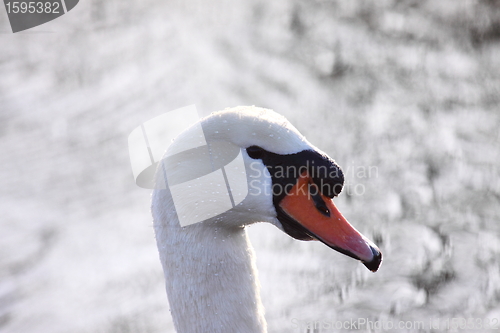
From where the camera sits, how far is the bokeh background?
207 inches

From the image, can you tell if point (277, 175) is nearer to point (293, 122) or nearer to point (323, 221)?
point (323, 221)

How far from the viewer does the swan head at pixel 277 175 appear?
2408 millimetres

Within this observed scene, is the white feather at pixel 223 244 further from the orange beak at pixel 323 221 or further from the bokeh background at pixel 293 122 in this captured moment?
the bokeh background at pixel 293 122

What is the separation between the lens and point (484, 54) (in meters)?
7.89

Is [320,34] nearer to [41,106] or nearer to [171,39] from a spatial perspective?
[171,39]

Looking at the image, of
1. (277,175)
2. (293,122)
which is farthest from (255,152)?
(293,122)

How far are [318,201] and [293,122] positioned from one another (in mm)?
4406

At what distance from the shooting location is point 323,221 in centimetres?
244

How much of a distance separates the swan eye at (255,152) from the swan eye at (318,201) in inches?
8.9

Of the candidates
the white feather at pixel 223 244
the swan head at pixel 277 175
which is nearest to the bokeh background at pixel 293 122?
the white feather at pixel 223 244

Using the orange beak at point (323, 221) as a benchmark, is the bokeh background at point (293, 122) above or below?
below

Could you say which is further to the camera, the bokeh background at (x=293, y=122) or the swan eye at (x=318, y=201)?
the bokeh background at (x=293, y=122)

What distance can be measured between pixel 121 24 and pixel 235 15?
1.50 metres

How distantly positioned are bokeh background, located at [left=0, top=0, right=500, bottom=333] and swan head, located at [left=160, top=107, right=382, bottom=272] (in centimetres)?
268
